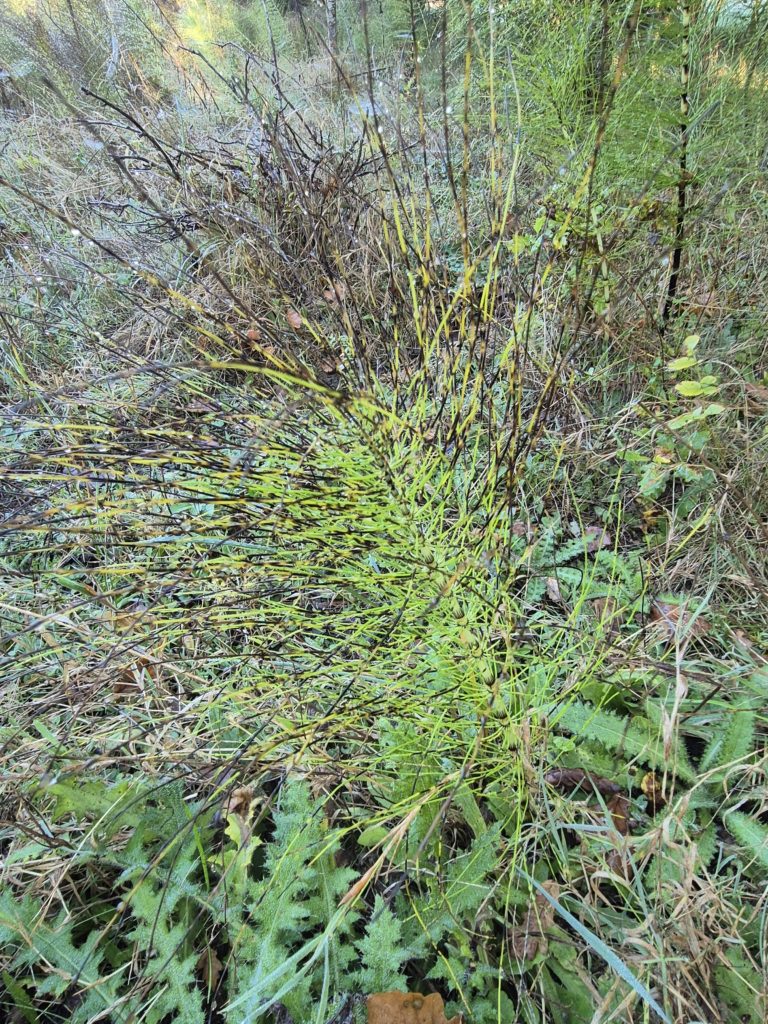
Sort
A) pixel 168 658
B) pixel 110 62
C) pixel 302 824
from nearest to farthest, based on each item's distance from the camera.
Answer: pixel 302 824
pixel 168 658
pixel 110 62

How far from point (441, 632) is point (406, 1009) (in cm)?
63

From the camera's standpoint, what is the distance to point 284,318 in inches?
95.5

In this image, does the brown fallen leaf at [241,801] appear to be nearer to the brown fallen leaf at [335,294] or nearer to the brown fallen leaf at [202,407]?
the brown fallen leaf at [202,407]

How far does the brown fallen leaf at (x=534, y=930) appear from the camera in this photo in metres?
1.00

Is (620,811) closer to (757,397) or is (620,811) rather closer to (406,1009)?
(406,1009)

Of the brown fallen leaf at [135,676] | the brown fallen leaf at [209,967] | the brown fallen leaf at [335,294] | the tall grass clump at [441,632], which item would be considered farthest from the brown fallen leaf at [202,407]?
the brown fallen leaf at [209,967]

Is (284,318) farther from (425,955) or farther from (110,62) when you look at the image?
(110,62)

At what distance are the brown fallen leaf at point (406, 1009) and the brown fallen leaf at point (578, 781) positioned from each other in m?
0.44

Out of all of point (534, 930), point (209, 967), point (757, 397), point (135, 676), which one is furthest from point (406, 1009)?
point (757, 397)

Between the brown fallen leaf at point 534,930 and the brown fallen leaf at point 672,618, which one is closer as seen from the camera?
the brown fallen leaf at point 534,930

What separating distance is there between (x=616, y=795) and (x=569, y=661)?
288mm

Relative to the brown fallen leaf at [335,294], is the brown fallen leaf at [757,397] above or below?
below

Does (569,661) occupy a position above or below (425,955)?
above

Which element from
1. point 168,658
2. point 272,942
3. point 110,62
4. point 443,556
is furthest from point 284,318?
point 110,62
